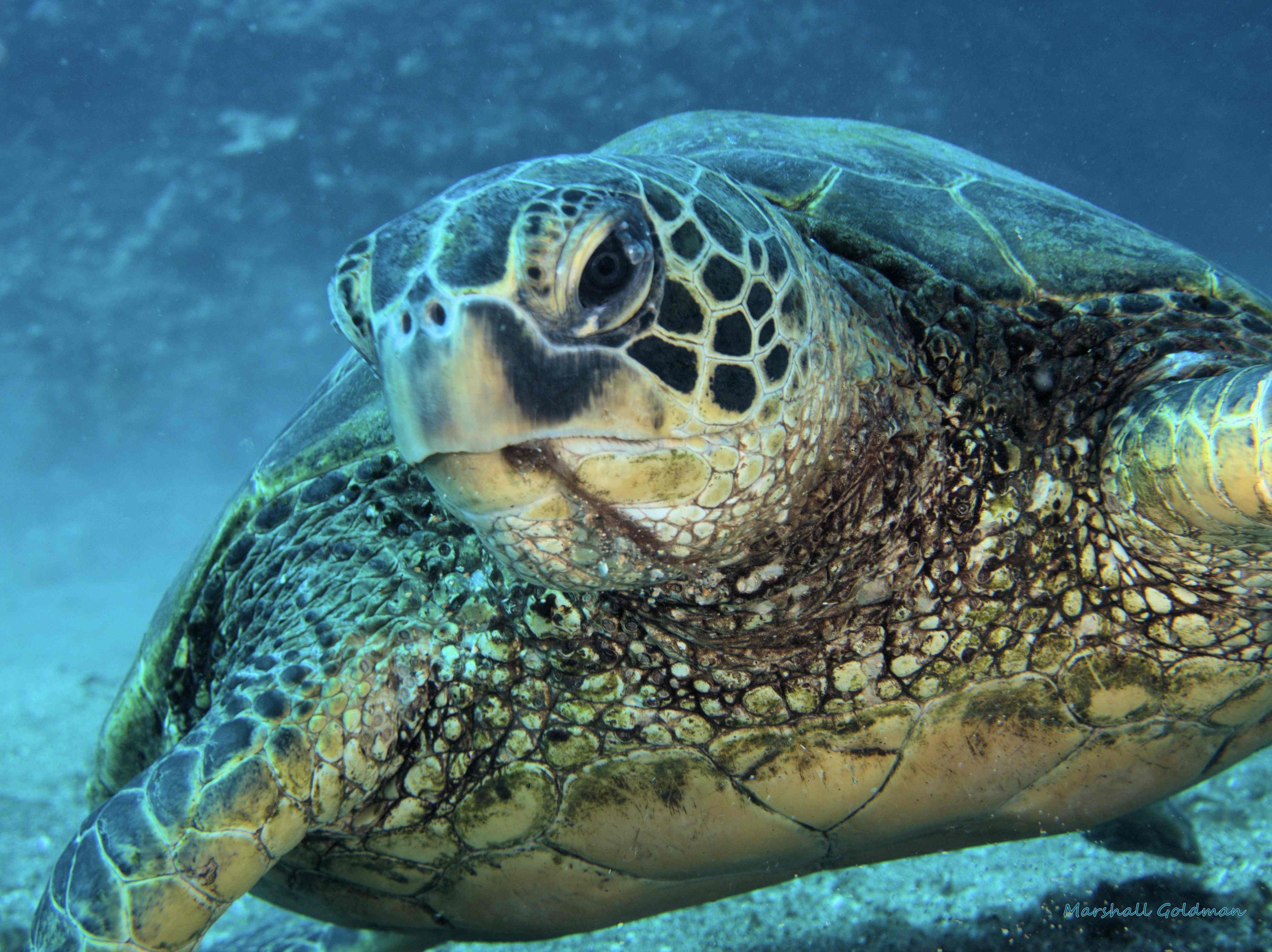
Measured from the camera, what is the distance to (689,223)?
131 centimetres

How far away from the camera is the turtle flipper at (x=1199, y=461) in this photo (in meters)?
1.46

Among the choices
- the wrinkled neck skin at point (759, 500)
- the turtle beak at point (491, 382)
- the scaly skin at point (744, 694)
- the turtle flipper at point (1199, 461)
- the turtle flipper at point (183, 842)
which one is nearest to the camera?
the turtle beak at point (491, 382)

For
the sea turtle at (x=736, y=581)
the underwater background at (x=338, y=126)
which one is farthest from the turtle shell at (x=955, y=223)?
the underwater background at (x=338, y=126)

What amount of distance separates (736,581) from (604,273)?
738 mm

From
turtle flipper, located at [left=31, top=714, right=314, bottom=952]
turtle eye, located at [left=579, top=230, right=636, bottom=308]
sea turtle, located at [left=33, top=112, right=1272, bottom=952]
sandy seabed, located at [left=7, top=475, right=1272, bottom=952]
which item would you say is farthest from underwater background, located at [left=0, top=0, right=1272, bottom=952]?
turtle eye, located at [left=579, top=230, right=636, bottom=308]

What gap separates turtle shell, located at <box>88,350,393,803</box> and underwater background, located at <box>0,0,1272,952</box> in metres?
5.25

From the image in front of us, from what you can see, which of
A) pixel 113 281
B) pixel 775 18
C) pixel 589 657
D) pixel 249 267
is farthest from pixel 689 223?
pixel 113 281

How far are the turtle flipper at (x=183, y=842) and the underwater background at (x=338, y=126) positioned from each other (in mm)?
6342

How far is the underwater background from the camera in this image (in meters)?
14.9

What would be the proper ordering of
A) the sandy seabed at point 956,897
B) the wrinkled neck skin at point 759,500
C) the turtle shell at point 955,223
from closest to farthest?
1. the wrinkled neck skin at point 759,500
2. the turtle shell at point 955,223
3. the sandy seabed at point 956,897

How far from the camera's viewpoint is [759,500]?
139 centimetres

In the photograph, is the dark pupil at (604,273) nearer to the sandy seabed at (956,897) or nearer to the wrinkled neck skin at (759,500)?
the wrinkled neck skin at (759,500)

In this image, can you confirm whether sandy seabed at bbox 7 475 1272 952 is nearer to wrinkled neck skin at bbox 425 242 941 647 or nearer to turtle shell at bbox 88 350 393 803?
turtle shell at bbox 88 350 393 803

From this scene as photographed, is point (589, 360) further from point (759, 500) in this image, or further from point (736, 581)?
point (736, 581)
